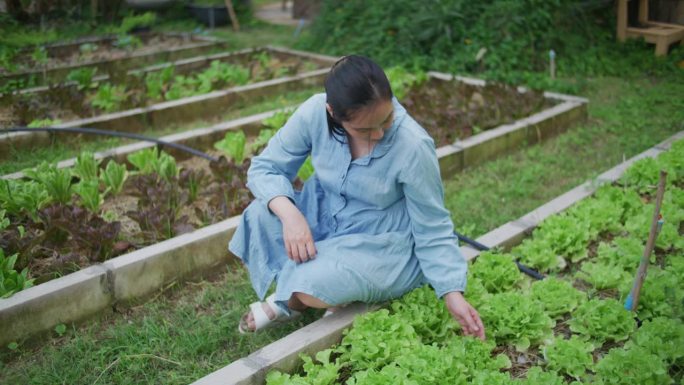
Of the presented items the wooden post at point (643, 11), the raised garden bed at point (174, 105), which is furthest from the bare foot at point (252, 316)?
the wooden post at point (643, 11)

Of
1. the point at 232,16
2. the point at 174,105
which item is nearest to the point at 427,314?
the point at 174,105

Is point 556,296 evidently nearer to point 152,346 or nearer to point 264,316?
point 264,316

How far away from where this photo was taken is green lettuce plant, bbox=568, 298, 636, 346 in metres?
2.48

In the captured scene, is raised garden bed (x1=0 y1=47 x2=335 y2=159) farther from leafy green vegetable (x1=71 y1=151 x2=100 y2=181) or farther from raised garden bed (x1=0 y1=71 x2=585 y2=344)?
leafy green vegetable (x1=71 y1=151 x2=100 y2=181)

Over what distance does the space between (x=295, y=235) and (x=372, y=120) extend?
60 centimetres

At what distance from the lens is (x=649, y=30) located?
23.7ft

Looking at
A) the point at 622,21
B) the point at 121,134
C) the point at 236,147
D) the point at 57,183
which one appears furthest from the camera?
the point at 622,21

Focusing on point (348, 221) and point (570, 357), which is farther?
point (348, 221)

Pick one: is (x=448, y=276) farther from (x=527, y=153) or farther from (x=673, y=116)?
(x=673, y=116)

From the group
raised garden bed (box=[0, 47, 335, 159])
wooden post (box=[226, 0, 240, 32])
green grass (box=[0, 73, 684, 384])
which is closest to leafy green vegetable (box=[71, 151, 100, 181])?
raised garden bed (box=[0, 47, 335, 159])

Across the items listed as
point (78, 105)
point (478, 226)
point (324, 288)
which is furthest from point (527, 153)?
point (78, 105)

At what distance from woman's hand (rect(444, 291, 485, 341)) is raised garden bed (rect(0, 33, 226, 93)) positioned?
17.6 ft

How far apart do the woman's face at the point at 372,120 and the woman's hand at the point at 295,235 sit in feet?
1.45

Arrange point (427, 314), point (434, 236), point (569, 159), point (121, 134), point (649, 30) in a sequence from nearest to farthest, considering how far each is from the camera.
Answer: point (434, 236) < point (427, 314) < point (121, 134) < point (569, 159) < point (649, 30)
